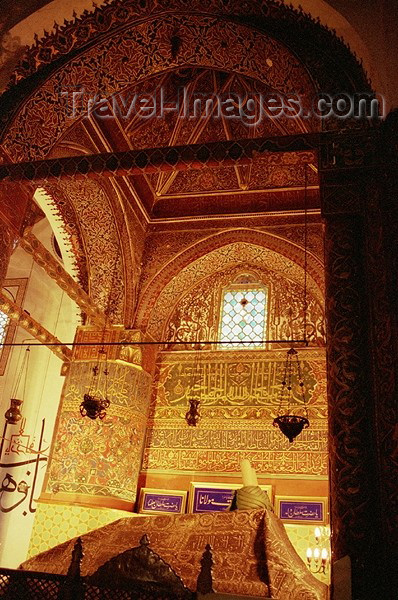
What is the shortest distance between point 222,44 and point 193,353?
4706 millimetres

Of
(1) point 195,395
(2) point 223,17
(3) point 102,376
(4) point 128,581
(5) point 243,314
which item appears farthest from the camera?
(5) point 243,314

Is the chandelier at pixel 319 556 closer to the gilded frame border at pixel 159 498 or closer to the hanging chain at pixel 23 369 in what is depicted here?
the gilded frame border at pixel 159 498

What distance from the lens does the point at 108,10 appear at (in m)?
5.34

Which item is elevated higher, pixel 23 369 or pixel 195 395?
pixel 23 369

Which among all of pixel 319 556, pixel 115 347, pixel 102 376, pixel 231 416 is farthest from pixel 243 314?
pixel 319 556

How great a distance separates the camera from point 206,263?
8938mm

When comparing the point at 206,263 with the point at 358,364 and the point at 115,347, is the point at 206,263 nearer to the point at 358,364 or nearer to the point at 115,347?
the point at 115,347

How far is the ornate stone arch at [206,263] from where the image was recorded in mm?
8492

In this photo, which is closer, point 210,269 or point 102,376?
point 102,376

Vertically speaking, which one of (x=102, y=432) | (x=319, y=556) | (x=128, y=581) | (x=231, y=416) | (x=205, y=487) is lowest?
(x=128, y=581)

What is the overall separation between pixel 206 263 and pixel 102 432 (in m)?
3.06

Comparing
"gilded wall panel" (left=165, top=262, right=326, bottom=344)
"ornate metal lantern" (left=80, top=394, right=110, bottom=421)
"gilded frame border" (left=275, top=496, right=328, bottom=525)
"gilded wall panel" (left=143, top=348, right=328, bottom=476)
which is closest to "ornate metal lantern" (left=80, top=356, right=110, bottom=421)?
"ornate metal lantern" (left=80, top=394, right=110, bottom=421)

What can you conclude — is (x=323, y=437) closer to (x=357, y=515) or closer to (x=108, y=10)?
(x=357, y=515)

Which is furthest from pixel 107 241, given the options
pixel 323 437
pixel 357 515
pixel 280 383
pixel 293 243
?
pixel 357 515
